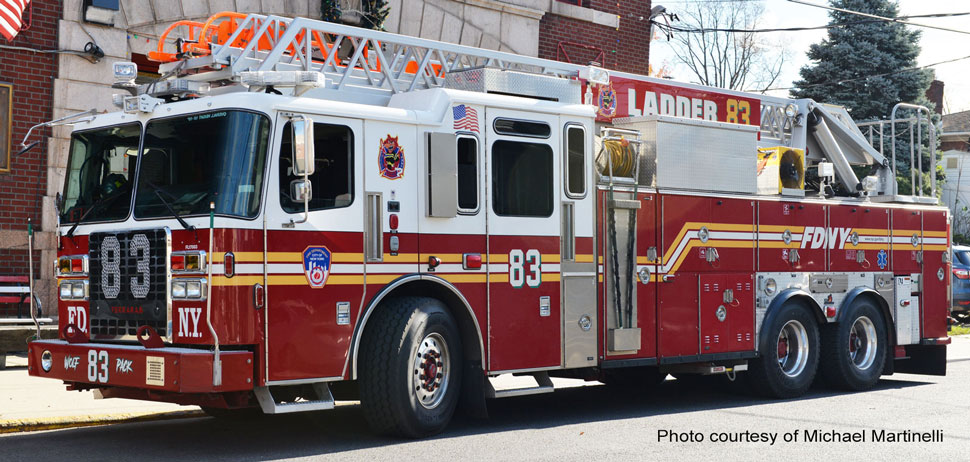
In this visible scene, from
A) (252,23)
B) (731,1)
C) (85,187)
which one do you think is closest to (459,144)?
(252,23)

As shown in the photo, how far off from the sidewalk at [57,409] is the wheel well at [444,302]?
108 inches

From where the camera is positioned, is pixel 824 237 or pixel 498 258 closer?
pixel 498 258

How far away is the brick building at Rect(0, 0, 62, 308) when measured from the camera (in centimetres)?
1388

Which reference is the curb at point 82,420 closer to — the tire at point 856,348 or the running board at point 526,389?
the running board at point 526,389

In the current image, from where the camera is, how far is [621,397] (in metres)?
12.2

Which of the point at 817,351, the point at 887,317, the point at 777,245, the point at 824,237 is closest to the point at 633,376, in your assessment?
the point at 817,351

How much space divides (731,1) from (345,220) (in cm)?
4132

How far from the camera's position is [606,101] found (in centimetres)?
1106

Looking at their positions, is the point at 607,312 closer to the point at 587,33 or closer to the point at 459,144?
the point at 459,144

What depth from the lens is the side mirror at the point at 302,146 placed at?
7.78 m

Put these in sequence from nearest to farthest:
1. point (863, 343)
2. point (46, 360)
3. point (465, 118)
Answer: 1. point (46, 360)
2. point (465, 118)
3. point (863, 343)

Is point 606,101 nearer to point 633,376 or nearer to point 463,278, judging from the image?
point 463,278

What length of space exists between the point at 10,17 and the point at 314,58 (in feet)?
16.2

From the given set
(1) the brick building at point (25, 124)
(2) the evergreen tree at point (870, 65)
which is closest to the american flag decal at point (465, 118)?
(1) the brick building at point (25, 124)
